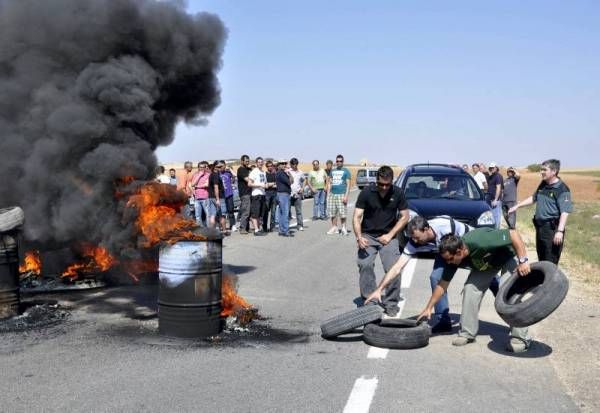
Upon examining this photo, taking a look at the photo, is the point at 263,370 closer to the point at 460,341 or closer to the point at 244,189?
the point at 460,341

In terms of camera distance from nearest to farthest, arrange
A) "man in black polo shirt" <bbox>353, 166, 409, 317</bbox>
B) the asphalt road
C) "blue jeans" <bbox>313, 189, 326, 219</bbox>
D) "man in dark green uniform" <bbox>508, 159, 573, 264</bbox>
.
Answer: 1. the asphalt road
2. "man in black polo shirt" <bbox>353, 166, 409, 317</bbox>
3. "man in dark green uniform" <bbox>508, 159, 573, 264</bbox>
4. "blue jeans" <bbox>313, 189, 326, 219</bbox>

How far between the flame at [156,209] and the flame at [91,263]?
190 centimetres

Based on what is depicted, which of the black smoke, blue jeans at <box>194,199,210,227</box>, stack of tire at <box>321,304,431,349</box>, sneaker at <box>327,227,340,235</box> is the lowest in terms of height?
sneaker at <box>327,227,340,235</box>

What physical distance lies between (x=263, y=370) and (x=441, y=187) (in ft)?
27.8

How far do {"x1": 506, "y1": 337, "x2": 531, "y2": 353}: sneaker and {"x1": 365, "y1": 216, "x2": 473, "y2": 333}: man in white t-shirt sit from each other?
0.90 metres

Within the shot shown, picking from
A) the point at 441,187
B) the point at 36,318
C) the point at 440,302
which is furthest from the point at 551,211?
the point at 36,318

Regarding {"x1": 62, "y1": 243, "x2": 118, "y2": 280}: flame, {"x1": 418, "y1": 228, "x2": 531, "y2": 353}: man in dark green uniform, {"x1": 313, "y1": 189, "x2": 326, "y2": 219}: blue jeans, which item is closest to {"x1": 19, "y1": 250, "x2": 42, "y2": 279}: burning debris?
{"x1": 62, "y1": 243, "x2": 118, "y2": 280}: flame

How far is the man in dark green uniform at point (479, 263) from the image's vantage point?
5922 millimetres

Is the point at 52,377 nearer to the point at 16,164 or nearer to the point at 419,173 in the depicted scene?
the point at 16,164

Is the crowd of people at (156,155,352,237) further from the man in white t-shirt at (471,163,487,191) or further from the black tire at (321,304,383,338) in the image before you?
the black tire at (321,304,383,338)

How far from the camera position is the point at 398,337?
6164mm

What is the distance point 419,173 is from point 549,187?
215 inches

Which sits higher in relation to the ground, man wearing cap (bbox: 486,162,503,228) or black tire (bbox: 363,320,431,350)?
man wearing cap (bbox: 486,162,503,228)

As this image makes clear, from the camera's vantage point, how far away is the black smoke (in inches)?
330
